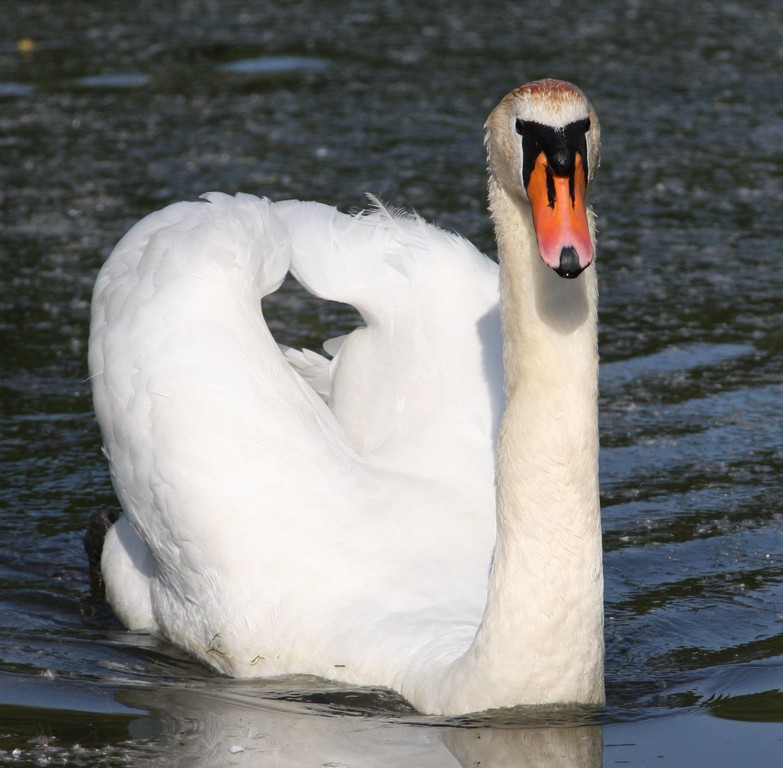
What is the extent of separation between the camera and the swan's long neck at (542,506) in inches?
151

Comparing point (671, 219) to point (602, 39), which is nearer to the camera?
point (671, 219)

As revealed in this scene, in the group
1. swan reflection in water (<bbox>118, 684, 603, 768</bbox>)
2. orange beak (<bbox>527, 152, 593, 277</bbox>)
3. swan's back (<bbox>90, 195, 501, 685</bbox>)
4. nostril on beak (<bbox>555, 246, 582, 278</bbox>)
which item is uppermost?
orange beak (<bbox>527, 152, 593, 277</bbox>)

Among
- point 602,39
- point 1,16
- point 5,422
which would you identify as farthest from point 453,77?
point 5,422

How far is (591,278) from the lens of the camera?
380 cm

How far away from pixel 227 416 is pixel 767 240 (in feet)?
15.0

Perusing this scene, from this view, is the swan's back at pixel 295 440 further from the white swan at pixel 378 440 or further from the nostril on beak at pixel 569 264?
the nostril on beak at pixel 569 264

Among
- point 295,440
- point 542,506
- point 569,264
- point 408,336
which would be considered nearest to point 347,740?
point 542,506

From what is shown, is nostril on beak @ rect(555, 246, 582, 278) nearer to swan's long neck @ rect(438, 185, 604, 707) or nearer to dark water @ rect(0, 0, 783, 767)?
swan's long neck @ rect(438, 185, 604, 707)

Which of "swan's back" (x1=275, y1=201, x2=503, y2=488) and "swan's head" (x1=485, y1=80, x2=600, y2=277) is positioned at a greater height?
"swan's head" (x1=485, y1=80, x2=600, y2=277)

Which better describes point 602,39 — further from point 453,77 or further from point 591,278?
point 591,278

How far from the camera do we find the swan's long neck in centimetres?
384

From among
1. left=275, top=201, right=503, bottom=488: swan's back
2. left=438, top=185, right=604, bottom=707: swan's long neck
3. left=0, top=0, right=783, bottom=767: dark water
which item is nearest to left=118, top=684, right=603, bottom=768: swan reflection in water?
left=0, top=0, right=783, bottom=767: dark water

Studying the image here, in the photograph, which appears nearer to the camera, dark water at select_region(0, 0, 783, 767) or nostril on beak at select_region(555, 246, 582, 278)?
nostril on beak at select_region(555, 246, 582, 278)

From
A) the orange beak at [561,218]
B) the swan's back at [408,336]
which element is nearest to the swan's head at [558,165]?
the orange beak at [561,218]
